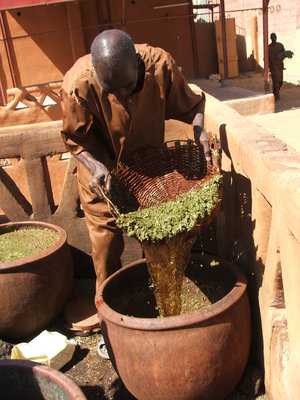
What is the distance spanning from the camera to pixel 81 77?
2793 millimetres

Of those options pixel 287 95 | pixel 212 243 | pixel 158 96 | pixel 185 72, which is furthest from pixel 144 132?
pixel 287 95

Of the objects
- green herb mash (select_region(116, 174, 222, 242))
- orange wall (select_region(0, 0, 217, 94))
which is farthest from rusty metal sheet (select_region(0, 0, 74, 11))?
green herb mash (select_region(116, 174, 222, 242))

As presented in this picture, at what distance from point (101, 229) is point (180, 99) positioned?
0.97 m

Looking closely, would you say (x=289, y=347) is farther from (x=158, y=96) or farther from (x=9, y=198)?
(x=9, y=198)

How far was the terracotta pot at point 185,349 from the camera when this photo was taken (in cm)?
251

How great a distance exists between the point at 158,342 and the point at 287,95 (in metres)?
12.9

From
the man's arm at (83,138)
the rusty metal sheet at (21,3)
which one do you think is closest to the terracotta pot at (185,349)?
the man's arm at (83,138)

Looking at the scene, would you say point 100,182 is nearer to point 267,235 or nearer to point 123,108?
point 123,108

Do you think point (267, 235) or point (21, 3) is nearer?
point (267, 235)

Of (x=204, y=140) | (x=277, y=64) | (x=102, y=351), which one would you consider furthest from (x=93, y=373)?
(x=277, y=64)

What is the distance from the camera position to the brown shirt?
2.83m

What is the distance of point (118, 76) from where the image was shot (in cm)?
252

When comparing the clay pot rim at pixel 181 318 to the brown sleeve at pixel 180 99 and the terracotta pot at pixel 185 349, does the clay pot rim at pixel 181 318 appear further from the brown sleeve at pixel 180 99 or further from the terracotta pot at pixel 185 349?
the brown sleeve at pixel 180 99

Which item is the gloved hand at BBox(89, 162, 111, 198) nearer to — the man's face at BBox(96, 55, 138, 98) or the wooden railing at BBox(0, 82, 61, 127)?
the man's face at BBox(96, 55, 138, 98)
